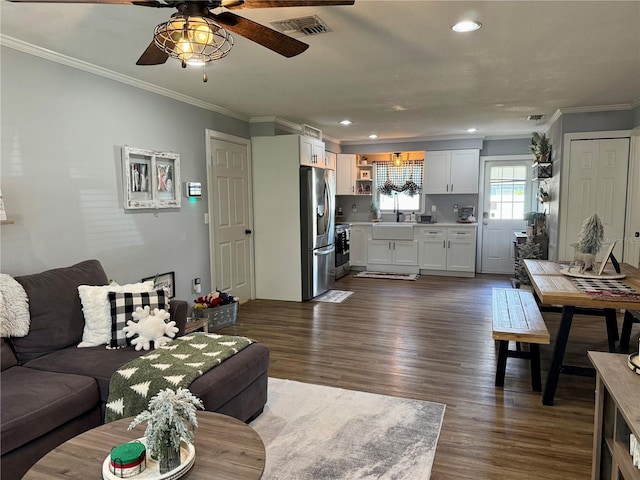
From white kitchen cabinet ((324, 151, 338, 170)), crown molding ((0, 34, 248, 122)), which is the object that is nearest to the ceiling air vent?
crown molding ((0, 34, 248, 122))

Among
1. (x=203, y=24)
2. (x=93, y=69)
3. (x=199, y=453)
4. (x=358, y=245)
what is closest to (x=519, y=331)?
(x=199, y=453)

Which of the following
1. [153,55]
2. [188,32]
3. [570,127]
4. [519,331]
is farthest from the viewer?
[570,127]

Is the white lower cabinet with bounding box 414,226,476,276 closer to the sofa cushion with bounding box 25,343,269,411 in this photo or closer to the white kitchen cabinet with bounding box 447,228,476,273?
the white kitchen cabinet with bounding box 447,228,476,273

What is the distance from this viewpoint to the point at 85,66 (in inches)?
130

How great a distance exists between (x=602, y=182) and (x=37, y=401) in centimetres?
579

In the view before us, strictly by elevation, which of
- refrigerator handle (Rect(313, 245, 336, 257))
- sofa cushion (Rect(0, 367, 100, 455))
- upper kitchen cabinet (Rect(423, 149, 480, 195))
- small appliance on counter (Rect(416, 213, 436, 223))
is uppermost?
upper kitchen cabinet (Rect(423, 149, 480, 195))

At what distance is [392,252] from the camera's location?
7738 mm

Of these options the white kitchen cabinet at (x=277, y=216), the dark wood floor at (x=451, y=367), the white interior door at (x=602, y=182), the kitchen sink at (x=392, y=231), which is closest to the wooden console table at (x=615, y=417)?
the dark wood floor at (x=451, y=367)

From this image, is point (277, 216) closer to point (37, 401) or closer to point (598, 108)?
point (37, 401)

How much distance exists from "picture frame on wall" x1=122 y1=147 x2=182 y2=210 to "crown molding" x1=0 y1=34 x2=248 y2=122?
1.93 feet

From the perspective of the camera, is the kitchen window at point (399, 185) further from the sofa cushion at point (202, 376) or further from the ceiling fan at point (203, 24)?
the ceiling fan at point (203, 24)

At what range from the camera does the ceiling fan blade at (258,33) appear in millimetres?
1763

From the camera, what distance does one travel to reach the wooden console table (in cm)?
131

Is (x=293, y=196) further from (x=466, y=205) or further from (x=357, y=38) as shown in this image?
(x=466, y=205)
